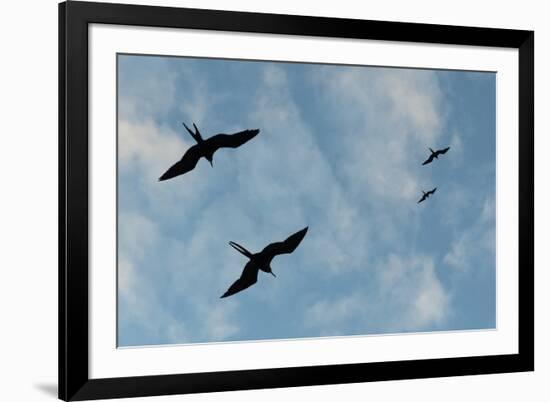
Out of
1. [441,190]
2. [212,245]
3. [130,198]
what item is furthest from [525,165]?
[130,198]

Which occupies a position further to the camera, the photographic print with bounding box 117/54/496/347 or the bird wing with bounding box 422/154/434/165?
the bird wing with bounding box 422/154/434/165

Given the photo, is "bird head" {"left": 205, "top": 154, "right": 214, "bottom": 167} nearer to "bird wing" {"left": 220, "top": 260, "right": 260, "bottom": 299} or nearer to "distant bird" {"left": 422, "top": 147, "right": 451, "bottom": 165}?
"bird wing" {"left": 220, "top": 260, "right": 260, "bottom": 299}

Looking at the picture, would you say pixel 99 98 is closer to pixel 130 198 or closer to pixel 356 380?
pixel 130 198

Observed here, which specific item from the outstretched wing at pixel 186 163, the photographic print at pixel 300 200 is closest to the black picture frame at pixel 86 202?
the photographic print at pixel 300 200

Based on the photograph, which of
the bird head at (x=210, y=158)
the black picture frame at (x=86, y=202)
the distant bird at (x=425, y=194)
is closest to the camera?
the black picture frame at (x=86, y=202)

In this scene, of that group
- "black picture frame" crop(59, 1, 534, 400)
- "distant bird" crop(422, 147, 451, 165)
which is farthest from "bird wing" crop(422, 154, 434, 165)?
"black picture frame" crop(59, 1, 534, 400)

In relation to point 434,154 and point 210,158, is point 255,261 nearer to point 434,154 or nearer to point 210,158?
point 210,158

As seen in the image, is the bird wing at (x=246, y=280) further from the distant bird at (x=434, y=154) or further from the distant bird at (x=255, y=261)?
the distant bird at (x=434, y=154)
